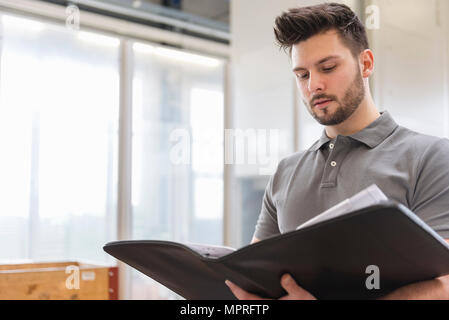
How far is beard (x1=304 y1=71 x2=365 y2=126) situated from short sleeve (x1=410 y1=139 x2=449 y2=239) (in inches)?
8.1

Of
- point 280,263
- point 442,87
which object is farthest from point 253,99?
point 280,263

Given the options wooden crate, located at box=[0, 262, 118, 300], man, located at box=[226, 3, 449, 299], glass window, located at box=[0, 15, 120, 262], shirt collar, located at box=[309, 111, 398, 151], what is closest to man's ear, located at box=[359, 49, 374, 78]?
man, located at box=[226, 3, 449, 299]

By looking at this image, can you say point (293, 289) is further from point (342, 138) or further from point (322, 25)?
point (322, 25)

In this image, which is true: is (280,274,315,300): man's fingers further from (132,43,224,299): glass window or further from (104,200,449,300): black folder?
(132,43,224,299): glass window

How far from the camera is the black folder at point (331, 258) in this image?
65 cm

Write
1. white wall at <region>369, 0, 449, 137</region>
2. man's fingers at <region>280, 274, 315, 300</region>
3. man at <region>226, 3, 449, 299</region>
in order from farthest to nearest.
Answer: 1. white wall at <region>369, 0, 449, 137</region>
2. man at <region>226, 3, 449, 299</region>
3. man's fingers at <region>280, 274, 315, 300</region>

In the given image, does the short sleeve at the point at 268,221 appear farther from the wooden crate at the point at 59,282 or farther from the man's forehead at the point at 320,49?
the wooden crate at the point at 59,282

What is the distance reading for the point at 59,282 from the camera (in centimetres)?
267

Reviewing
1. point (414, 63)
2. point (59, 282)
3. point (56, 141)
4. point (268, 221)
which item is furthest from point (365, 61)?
point (56, 141)

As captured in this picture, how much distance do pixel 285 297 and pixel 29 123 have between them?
328 centimetres

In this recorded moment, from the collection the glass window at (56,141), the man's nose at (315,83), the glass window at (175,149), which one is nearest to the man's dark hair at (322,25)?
the man's nose at (315,83)

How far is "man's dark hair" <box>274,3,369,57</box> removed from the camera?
1222 mm

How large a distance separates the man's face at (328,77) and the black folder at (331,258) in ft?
1.65

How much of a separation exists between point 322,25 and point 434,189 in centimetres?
46
